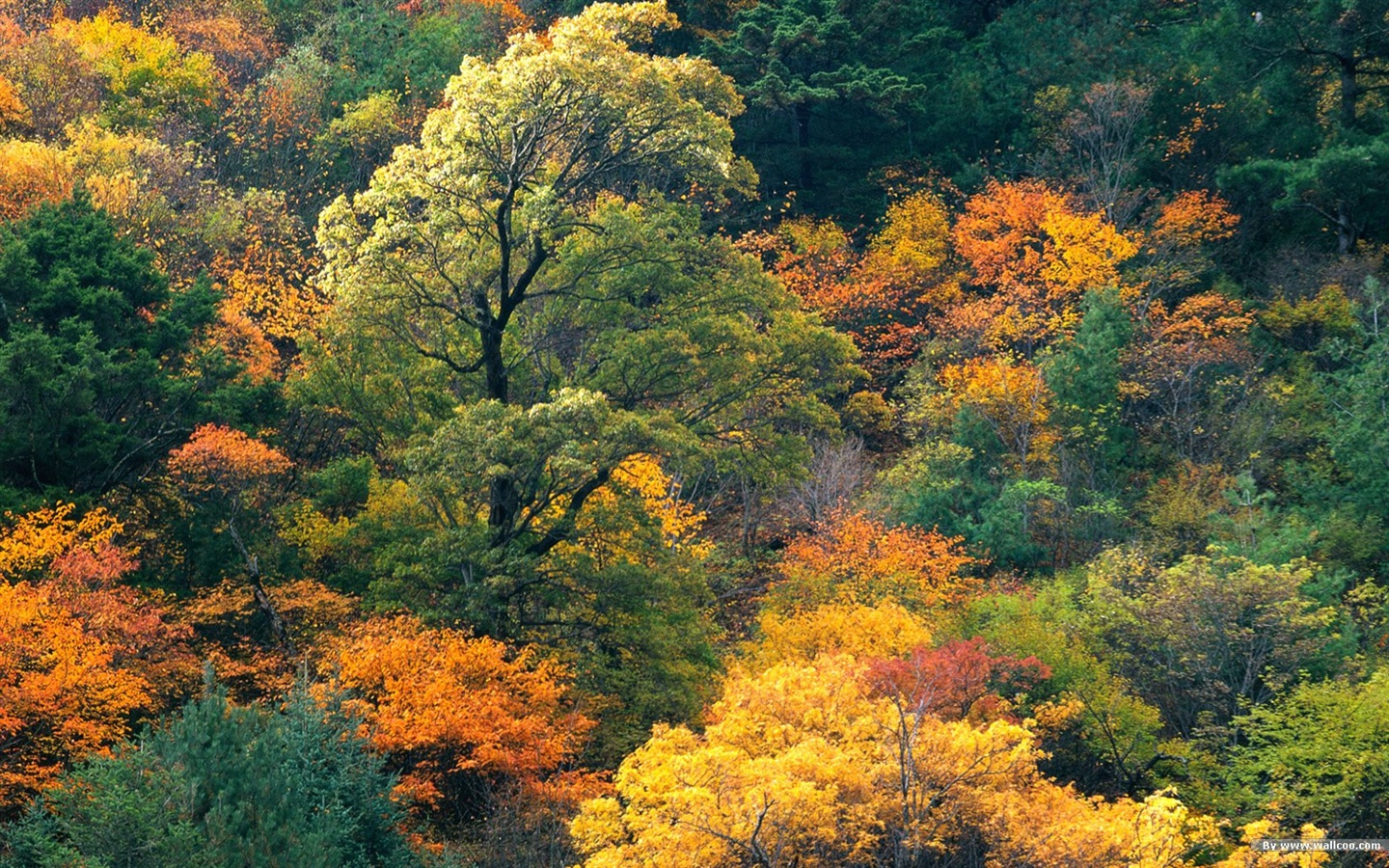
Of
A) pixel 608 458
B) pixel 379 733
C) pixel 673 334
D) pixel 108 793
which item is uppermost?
pixel 673 334

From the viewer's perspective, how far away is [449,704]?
19.2 m

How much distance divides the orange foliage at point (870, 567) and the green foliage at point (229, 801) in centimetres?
921

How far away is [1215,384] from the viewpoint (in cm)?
3008

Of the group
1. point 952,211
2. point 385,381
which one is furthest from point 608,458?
point 952,211

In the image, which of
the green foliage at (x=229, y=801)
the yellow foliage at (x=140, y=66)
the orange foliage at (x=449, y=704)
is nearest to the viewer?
the green foliage at (x=229, y=801)

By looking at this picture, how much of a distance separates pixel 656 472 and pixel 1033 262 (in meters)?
13.2

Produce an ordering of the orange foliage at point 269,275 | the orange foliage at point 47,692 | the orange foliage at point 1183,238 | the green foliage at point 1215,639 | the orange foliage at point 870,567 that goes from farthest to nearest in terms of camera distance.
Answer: the orange foliage at point 1183,238 → the orange foliage at point 269,275 → the orange foliage at point 870,567 → the green foliage at point 1215,639 → the orange foliage at point 47,692

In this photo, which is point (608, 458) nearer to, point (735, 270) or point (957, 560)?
point (735, 270)

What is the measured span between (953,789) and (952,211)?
25.0 m

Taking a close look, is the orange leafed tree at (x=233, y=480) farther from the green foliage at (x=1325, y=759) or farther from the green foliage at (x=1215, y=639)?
the green foliage at (x=1325, y=759)

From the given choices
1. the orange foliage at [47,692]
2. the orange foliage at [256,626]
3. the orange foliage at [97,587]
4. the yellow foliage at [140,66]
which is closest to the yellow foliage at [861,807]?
the orange foliage at [47,692]

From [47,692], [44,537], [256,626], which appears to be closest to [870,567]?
[256,626]

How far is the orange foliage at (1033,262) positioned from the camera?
33031 millimetres

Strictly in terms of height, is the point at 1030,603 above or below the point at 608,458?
below
